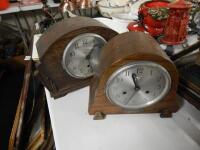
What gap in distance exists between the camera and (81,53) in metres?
0.72

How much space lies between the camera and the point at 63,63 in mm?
715

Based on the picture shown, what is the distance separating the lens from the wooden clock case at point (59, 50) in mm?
680

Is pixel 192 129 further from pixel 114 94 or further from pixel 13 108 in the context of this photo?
pixel 13 108

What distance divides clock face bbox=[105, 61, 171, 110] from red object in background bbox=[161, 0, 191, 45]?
0.30 m

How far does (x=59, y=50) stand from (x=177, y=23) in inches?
17.7

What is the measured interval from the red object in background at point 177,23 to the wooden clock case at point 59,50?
24cm

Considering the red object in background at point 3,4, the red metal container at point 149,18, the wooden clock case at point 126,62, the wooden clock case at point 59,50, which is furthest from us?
the red object in background at point 3,4

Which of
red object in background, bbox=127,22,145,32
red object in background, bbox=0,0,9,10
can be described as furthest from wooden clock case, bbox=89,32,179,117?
red object in background, bbox=0,0,9,10

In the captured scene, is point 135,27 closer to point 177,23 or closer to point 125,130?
A: point 177,23

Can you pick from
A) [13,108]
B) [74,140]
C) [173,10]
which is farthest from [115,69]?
[13,108]

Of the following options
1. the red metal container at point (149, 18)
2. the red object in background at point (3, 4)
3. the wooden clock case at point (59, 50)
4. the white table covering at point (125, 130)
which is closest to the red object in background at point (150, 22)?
the red metal container at point (149, 18)

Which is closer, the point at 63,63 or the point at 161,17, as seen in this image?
the point at 63,63

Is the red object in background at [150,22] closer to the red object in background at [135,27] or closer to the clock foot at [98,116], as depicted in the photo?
the red object in background at [135,27]

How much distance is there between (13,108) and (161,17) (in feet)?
2.95
